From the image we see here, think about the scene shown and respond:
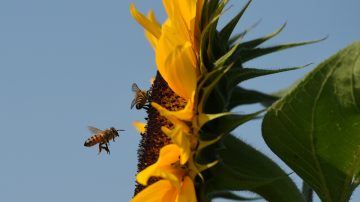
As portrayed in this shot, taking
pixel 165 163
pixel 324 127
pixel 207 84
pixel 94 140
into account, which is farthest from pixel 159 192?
pixel 94 140

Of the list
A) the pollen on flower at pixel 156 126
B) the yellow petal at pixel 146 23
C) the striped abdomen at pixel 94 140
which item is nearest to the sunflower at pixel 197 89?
the pollen on flower at pixel 156 126

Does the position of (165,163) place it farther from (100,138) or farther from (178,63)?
(100,138)

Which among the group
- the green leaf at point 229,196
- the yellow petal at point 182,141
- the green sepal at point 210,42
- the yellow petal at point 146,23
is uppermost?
the yellow petal at point 146,23

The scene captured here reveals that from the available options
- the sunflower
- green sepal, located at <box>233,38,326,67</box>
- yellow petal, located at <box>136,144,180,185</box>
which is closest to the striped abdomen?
the sunflower

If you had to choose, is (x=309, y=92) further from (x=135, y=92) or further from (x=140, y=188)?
(x=135, y=92)

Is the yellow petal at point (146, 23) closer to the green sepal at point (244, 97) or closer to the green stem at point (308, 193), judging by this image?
the green sepal at point (244, 97)

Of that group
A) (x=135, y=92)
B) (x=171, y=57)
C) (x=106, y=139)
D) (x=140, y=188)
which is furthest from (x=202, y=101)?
(x=106, y=139)
